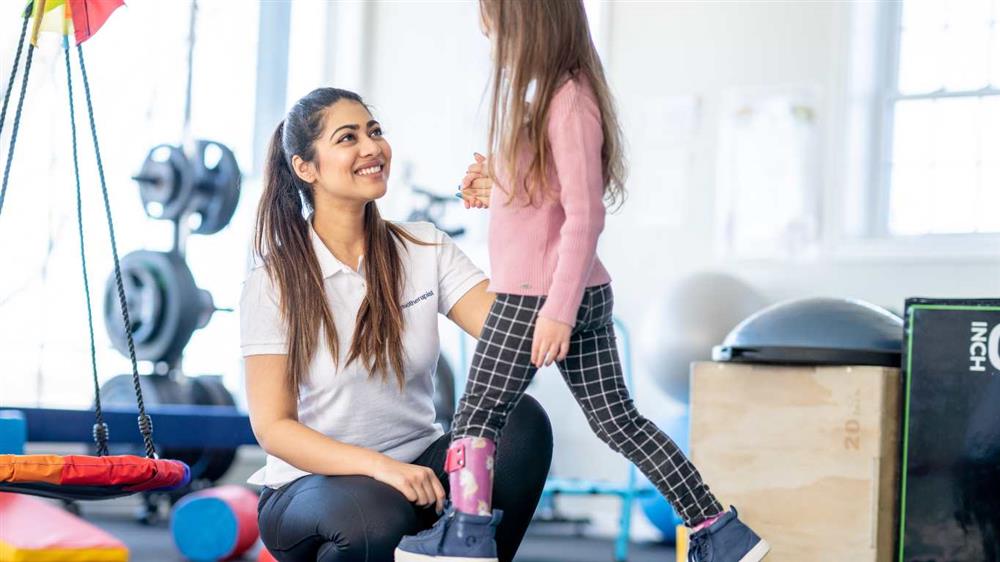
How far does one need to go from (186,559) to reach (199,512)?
151 millimetres

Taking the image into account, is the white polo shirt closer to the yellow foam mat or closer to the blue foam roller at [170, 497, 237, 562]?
the yellow foam mat

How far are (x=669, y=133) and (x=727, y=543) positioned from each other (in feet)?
12.2

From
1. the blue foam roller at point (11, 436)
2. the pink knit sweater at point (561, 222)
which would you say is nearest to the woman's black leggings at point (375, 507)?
the pink knit sweater at point (561, 222)

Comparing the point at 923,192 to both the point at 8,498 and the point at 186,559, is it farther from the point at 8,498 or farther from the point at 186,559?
the point at 8,498

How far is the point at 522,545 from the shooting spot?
4387 millimetres

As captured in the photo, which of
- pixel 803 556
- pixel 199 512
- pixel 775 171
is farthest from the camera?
pixel 775 171

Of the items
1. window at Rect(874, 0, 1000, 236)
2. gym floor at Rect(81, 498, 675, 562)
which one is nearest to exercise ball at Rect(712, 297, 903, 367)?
gym floor at Rect(81, 498, 675, 562)

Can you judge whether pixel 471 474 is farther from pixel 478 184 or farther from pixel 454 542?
pixel 478 184

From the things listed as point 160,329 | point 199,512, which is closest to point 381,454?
point 199,512

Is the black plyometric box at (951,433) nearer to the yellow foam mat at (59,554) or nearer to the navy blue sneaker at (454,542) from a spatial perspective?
the navy blue sneaker at (454,542)

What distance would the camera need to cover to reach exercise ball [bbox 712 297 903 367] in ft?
8.24

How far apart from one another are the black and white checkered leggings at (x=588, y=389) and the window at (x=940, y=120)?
3450 millimetres

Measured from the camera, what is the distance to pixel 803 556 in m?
2.50

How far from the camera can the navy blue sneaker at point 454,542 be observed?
179cm
